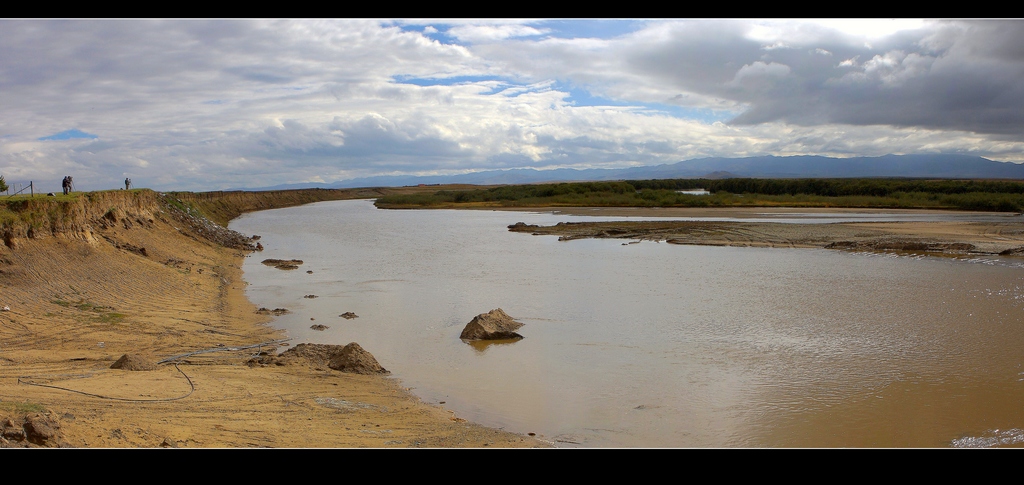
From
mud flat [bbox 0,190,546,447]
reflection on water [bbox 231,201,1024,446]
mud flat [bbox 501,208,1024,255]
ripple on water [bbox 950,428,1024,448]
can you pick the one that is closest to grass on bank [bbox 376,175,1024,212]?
mud flat [bbox 501,208,1024,255]

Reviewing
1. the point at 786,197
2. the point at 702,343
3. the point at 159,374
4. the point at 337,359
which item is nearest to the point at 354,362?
the point at 337,359

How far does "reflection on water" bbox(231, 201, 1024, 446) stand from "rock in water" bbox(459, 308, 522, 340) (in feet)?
1.07

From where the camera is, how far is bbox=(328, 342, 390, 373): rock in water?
8633 mm

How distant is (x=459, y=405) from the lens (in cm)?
769

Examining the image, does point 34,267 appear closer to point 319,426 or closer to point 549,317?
point 319,426

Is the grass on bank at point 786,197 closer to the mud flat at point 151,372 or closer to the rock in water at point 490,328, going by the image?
the rock in water at point 490,328

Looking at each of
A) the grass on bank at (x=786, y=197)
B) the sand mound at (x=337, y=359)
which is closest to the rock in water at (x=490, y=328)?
the sand mound at (x=337, y=359)

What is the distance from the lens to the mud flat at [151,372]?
220 inches

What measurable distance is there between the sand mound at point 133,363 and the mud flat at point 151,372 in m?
0.17

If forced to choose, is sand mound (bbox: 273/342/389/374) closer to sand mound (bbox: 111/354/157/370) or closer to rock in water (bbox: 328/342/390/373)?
rock in water (bbox: 328/342/390/373)

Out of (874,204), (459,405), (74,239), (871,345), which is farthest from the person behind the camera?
(874,204)

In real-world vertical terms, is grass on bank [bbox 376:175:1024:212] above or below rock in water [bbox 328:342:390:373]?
above

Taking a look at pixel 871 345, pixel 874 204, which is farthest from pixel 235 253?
pixel 874 204
